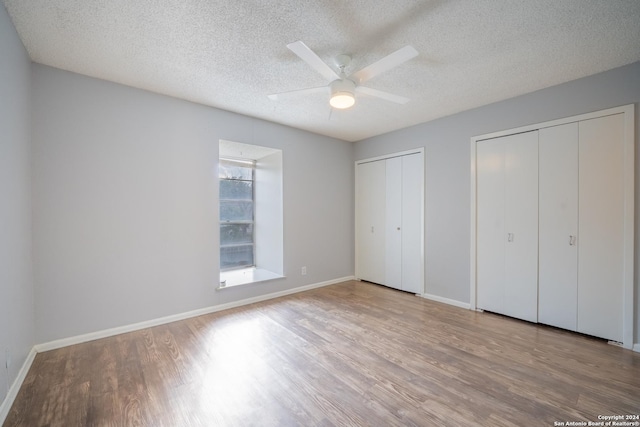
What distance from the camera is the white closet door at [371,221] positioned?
175 inches

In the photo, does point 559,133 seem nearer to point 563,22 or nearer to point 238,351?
point 563,22

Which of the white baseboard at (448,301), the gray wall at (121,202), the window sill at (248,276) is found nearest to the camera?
the gray wall at (121,202)

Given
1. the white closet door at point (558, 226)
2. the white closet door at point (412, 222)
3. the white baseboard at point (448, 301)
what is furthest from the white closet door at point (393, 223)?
the white closet door at point (558, 226)

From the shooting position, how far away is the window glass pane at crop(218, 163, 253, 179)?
4.21 meters

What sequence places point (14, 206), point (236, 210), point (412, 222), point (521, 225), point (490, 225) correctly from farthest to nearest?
point (236, 210), point (412, 222), point (490, 225), point (521, 225), point (14, 206)

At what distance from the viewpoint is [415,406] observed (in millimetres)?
1642

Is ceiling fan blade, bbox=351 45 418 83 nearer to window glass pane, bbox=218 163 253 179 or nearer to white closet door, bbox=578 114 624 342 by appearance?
white closet door, bbox=578 114 624 342

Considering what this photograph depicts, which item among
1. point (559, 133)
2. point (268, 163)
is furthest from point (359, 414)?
point (268, 163)

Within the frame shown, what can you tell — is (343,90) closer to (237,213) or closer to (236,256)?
(237,213)

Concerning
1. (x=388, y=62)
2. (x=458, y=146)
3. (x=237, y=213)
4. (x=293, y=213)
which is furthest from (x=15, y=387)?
(x=458, y=146)

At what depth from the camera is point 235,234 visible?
4.38 meters

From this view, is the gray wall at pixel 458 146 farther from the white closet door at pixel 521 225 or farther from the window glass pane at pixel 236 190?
the window glass pane at pixel 236 190

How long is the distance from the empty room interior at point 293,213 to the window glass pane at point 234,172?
1.32 ft

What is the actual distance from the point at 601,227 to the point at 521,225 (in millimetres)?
624
